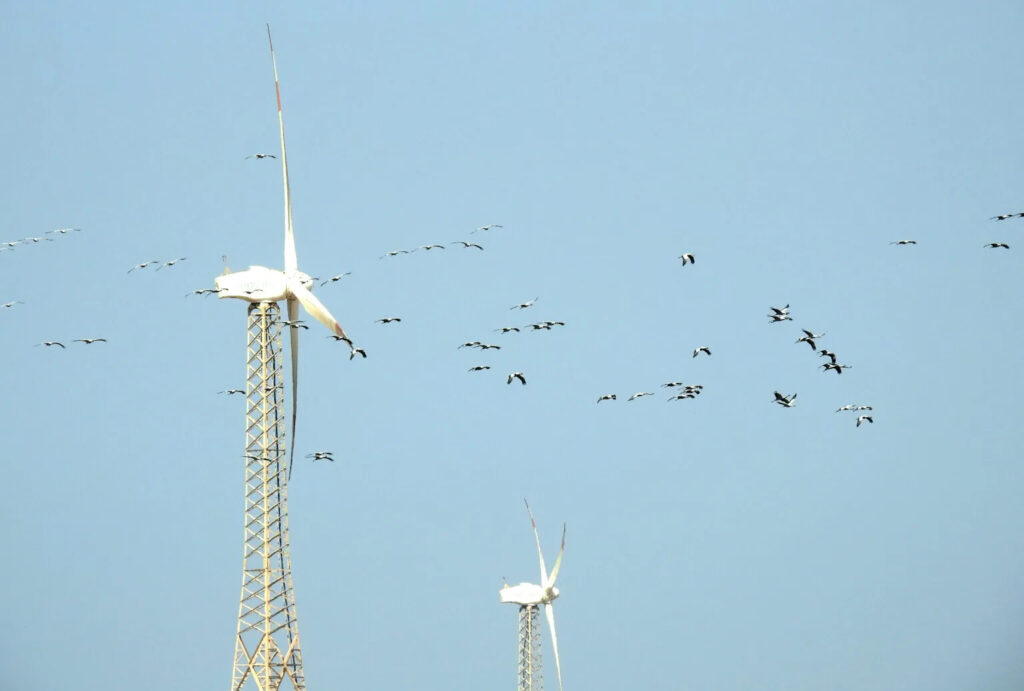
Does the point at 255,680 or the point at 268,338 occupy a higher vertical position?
the point at 268,338

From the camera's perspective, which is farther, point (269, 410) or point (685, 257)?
point (685, 257)

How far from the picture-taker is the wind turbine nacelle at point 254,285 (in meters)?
126

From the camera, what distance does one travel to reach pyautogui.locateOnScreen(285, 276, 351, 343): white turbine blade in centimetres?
12175

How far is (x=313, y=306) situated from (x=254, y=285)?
3860 mm

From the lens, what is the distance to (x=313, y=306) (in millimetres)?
125188

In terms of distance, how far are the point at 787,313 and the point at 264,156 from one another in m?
34.6

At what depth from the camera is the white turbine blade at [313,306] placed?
121750 mm

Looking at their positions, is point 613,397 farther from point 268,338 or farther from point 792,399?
point 268,338

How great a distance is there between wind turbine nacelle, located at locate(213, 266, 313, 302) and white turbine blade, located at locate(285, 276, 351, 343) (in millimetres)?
468

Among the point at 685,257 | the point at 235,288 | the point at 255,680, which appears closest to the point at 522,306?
the point at 685,257

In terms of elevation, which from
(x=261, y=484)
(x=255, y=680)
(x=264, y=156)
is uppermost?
(x=264, y=156)

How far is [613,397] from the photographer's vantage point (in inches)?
6329

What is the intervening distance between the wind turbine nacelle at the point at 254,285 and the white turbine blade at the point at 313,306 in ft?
1.54

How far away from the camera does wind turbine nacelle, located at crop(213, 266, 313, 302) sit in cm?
12631
